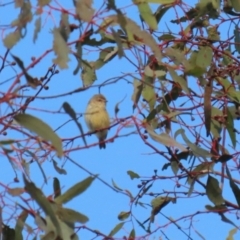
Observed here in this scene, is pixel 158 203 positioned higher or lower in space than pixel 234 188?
higher

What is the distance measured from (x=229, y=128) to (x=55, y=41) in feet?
4.12

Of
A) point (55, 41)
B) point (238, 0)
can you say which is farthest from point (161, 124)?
point (55, 41)

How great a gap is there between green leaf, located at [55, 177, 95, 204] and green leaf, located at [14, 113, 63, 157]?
0.21 metres

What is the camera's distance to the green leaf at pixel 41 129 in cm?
229

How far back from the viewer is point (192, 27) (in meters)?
3.66

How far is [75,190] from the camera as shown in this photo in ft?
8.16

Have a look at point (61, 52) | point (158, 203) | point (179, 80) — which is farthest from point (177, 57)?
point (158, 203)

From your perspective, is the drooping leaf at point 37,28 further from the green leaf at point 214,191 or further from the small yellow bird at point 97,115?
the small yellow bird at point 97,115

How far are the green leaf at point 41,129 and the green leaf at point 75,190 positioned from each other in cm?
21

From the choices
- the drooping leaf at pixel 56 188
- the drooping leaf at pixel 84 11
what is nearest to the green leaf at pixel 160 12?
the drooping leaf at pixel 56 188

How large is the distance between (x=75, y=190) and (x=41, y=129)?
26 cm

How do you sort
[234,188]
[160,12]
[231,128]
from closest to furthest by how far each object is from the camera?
→ 1. [234,188]
2. [231,128]
3. [160,12]

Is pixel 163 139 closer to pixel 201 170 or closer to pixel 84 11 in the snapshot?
pixel 84 11

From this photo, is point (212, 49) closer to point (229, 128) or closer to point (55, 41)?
point (229, 128)
